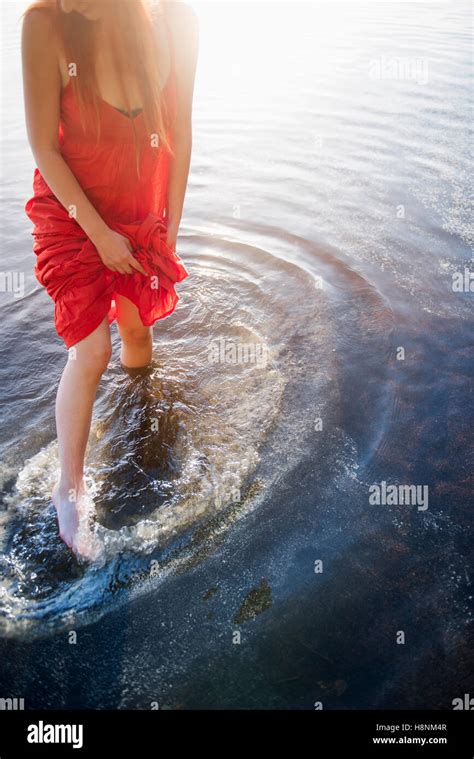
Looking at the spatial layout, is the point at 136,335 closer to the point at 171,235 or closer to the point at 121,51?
the point at 171,235

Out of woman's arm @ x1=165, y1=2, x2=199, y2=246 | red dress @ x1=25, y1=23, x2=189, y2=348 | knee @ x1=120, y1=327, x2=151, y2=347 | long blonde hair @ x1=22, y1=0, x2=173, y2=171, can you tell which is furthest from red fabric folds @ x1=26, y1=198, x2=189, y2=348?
knee @ x1=120, y1=327, x2=151, y2=347

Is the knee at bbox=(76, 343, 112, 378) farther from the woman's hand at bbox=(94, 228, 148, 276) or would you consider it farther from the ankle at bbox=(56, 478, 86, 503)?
the ankle at bbox=(56, 478, 86, 503)

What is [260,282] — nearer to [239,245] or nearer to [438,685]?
[239,245]

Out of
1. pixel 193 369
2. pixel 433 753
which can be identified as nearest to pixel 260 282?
pixel 193 369

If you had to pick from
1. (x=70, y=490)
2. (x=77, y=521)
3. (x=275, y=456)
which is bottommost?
(x=77, y=521)

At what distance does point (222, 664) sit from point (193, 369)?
1.81 m

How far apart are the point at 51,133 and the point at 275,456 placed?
1.77m

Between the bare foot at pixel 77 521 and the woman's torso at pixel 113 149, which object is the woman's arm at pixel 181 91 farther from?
the bare foot at pixel 77 521

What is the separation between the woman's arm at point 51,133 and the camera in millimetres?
2127

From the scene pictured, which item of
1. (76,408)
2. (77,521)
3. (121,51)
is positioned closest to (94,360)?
(76,408)

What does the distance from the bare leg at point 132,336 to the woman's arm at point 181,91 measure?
412 millimetres

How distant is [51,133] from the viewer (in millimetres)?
2311

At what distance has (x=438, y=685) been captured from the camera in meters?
1.97

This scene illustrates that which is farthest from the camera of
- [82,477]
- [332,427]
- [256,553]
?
[332,427]
